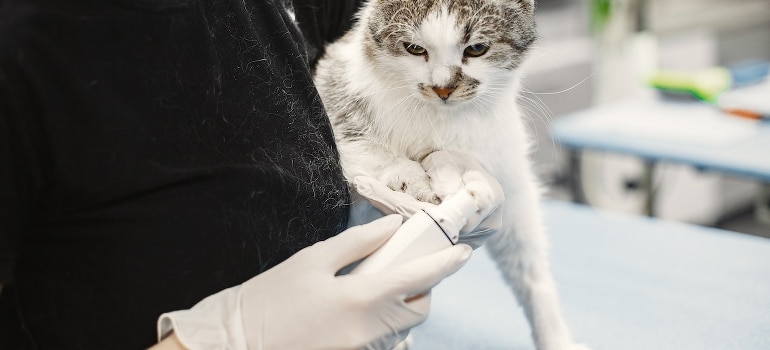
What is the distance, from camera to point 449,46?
938mm

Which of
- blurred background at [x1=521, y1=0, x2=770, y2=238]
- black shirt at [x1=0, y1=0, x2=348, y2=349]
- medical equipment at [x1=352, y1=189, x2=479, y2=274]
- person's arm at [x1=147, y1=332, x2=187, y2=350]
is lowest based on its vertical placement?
blurred background at [x1=521, y1=0, x2=770, y2=238]

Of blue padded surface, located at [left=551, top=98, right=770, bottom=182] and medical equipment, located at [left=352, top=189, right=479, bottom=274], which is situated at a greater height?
medical equipment, located at [left=352, top=189, right=479, bottom=274]

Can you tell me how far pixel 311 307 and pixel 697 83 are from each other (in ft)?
6.14

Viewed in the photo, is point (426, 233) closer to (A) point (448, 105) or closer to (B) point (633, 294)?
(A) point (448, 105)

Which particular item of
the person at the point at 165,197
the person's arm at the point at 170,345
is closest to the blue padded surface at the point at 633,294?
the person at the point at 165,197

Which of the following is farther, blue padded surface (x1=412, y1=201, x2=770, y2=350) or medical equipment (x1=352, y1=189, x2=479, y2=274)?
blue padded surface (x1=412, y1=201, x2=770, y2=350)

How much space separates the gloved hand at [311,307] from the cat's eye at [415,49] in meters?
0.28

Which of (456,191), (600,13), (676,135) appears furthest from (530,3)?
(600,13)

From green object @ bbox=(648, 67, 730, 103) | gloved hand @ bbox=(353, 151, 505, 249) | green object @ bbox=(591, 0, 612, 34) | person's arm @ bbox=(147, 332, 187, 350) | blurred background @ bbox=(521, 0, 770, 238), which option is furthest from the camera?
blurred background @ bbox=(521, 0, 770, 238)

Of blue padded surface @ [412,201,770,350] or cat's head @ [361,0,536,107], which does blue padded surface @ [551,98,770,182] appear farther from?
cat's head @ [361,0,536,107]

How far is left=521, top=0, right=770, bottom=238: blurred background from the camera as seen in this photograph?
276cm

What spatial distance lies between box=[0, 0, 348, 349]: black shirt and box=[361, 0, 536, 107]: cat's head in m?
0.17

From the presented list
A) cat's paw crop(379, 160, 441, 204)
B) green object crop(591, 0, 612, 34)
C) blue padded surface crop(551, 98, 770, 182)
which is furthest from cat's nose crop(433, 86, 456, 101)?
green object crop(591, 0, 612, 34)

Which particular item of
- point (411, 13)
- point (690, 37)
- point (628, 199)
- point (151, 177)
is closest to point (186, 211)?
point (151, 177)
